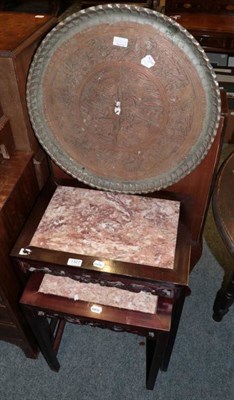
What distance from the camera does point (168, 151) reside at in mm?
1209

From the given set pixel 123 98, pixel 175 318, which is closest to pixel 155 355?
pixel 175 318

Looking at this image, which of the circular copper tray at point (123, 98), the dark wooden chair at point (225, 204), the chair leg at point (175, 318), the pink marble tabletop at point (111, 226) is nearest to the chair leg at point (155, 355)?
the chair leg at point (175, 318)

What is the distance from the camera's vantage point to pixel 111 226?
1286 millimetres

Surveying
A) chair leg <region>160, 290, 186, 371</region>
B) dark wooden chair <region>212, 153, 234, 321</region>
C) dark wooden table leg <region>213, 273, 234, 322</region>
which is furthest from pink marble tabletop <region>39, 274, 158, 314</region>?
dark wooden table leg <region>213, 273, 234, 322</region>

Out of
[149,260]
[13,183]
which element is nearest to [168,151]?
[149,260]

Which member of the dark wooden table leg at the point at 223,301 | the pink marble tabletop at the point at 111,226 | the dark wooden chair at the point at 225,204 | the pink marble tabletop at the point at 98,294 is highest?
the dark wooden chair at the point at 225,204

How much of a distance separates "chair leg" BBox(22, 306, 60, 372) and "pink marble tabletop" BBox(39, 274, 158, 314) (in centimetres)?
13

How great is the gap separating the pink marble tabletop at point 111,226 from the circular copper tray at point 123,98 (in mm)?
78

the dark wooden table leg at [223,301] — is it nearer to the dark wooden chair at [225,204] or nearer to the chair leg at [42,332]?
the dark wooden chair at [225,204]

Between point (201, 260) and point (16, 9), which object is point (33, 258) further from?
point (16, 9)

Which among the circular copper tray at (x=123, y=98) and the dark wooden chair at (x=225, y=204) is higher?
the circular copper tray at (x=123, y=98)

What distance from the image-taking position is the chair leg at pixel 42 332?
1343 mm

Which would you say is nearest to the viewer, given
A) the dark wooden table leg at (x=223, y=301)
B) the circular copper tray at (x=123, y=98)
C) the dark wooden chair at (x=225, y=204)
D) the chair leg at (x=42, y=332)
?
the circular copper tray at (x=123, y=98)

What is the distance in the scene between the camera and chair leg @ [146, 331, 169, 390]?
1.22 m
